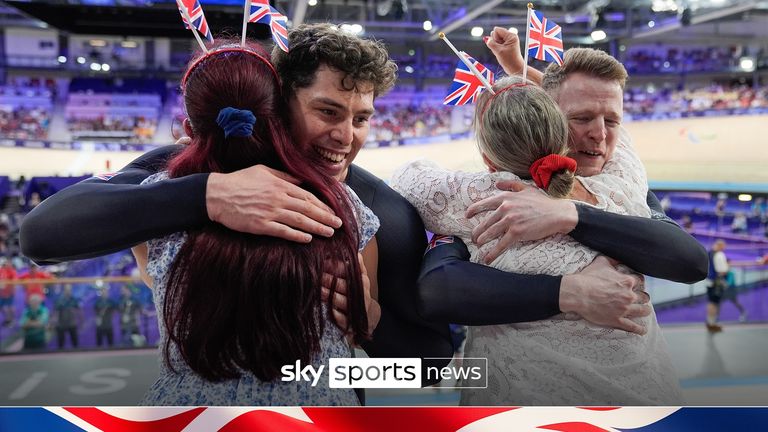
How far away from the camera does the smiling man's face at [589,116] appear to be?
1.19 meters

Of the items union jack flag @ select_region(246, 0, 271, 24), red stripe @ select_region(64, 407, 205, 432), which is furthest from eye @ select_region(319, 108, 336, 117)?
red stripe @ select_region(64, 407, 205, 432)

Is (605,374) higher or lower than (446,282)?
lower

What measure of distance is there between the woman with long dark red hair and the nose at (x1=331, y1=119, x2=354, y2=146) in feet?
0.26

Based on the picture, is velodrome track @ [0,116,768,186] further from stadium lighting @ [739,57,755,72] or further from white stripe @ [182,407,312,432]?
white stripe @ [182,407,312,432]

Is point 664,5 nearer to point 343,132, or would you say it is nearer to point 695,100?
point 695,100

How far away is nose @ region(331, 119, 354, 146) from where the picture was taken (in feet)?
3.69

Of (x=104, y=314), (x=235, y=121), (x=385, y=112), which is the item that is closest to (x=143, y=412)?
(x=104, y=314)

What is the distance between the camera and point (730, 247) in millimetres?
1335

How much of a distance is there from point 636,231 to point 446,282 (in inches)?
15.8

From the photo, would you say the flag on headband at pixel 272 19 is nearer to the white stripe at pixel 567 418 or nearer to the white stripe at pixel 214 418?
the white stripe at pixel 214 418

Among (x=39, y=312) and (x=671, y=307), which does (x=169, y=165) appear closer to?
(x=39, y=312)

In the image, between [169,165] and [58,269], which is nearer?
[169,165]

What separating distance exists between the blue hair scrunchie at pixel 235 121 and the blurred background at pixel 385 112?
21cm

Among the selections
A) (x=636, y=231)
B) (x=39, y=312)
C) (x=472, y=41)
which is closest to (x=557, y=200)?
(x=636, y=231)
